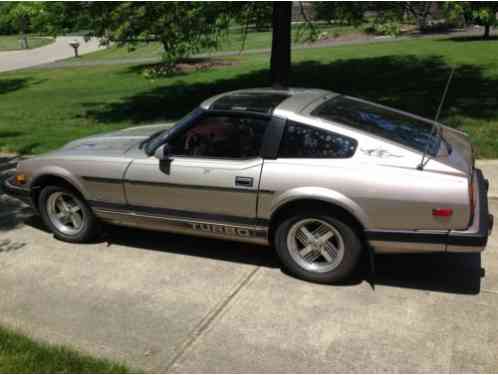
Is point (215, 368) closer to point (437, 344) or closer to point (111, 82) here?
point (437, 344)

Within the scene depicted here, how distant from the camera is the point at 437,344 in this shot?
3.63 metres

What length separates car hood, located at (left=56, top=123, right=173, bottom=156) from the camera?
17.4 feet

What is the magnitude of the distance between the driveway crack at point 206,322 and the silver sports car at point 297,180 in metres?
0.39

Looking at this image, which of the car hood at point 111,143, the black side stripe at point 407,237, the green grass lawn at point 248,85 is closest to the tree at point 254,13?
the green grass lawn at point 248,85

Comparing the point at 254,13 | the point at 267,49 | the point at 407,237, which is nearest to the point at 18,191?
the point at 407,237

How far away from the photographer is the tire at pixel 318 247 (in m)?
4.26

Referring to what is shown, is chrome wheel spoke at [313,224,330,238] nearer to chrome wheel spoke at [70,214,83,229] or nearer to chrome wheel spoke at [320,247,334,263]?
chrome wheel spoke at [320,247,334,263]

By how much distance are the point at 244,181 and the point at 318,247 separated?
2.65ft

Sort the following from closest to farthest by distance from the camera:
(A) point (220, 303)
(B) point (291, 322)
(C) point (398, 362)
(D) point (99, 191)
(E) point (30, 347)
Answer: (C) point (398, 362) < (E) point (30, 347) < (B) point (291, 322) < (A) point (220, 303) < (D) point (99, 191)

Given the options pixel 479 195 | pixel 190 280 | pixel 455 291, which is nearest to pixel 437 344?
pixel 455 291

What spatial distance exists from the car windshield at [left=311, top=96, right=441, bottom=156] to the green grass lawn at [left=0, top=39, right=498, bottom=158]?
129 inches

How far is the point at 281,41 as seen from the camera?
37.1ft

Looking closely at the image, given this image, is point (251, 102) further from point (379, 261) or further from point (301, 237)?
point (379, 261)

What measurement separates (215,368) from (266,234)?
134 centimetres
